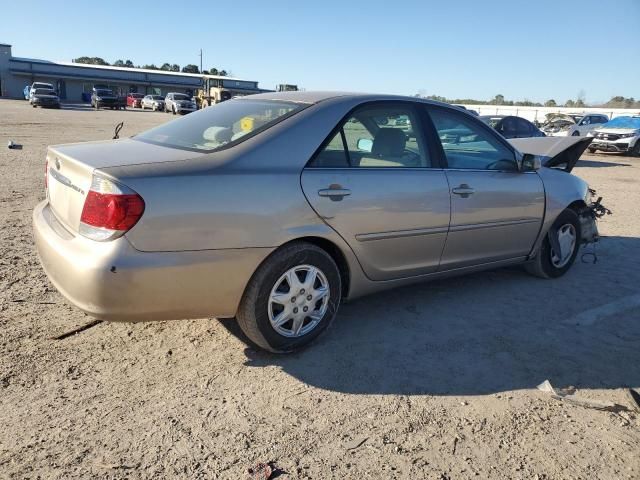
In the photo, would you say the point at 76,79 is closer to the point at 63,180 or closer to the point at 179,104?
the point at 179,104

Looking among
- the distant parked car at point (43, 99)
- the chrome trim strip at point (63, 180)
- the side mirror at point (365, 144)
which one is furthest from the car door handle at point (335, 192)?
the distant parked car at point (43, 99)

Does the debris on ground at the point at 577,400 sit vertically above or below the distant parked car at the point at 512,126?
below

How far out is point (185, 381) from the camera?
3002 millimetres

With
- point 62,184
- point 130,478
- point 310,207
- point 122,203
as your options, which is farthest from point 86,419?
point 310,207

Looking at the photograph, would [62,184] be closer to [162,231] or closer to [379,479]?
[162,231]

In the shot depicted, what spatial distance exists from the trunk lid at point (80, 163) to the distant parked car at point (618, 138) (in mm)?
21249

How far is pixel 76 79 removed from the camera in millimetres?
66125

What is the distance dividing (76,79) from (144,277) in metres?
73.1

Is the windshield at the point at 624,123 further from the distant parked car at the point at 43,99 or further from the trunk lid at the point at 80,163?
the distant parked car at the point at 43,99

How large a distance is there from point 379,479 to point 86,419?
1.47 m

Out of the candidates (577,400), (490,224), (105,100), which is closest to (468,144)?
(490,224)

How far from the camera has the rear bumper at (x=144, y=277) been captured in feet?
8.68

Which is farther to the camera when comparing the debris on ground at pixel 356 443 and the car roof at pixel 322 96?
the car roof at pixel 322 96

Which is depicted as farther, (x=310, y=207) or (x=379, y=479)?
(x=310, y=207)
